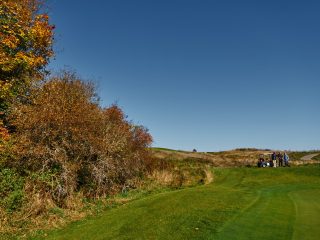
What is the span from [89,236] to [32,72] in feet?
70.3

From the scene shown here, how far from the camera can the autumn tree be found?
29.8m

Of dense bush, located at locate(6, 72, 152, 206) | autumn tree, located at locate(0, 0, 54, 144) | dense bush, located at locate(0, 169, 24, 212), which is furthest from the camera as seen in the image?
autumn tree, located at locate(0, 0, 54, 144)

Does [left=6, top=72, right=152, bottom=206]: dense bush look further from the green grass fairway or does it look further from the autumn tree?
the green grass fairway

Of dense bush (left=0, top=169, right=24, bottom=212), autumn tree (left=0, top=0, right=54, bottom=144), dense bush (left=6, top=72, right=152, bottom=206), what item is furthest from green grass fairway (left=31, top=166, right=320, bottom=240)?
autumn tree (left=0, top=0, right=54, bottom=144)

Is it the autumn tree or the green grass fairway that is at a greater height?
the autumn tree

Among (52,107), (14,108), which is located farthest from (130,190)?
(14,108)

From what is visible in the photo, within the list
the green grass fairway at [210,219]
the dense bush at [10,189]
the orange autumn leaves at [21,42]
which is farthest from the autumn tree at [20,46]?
the green grass fairway at [210,219]

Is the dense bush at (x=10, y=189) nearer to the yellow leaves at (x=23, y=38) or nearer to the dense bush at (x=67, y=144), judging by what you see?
the dense bush at (x=67, y=144)

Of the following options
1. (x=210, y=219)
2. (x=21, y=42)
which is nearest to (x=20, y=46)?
(x=21, y=42)

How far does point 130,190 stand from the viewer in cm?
3145

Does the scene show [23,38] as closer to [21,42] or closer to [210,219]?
[21,42]

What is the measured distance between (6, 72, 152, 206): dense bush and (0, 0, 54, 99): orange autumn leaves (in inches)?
84.0

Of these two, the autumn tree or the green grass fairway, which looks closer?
the green grass fairway

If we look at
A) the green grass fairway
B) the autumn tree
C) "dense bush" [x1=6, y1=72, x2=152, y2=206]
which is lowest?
the green grass fairway
